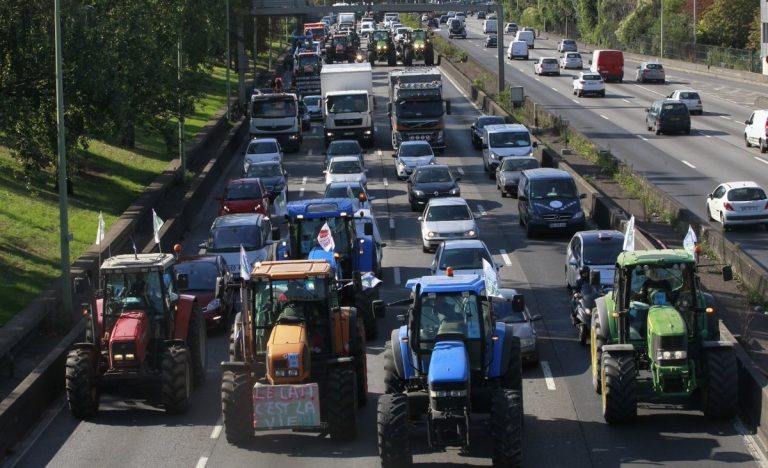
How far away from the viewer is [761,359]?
23219mm

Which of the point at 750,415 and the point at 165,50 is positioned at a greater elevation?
the point at 165,50

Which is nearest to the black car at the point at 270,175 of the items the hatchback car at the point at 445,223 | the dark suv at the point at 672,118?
the hatchback car at the point at 445,223

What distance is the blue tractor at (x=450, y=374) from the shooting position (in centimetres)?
1762

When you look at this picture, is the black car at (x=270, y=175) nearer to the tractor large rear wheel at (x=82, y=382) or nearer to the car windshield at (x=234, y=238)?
the car windshield at (x=234, y=238)

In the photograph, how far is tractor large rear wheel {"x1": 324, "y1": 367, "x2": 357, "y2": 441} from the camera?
763 inches

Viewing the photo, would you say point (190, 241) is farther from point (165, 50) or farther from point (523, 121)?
point (523, 121)

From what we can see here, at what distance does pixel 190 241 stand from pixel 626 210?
13.1m

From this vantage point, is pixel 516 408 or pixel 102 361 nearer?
pixel 516 408

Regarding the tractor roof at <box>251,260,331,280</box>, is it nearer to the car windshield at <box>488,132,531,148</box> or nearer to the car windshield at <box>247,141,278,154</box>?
the car windshield at <box>488,132,531,148</box>

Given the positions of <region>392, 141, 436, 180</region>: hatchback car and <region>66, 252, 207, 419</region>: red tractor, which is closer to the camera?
<region>66, 252, 207, 419</region>: red tractor

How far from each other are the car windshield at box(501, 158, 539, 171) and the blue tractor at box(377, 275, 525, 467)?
25.7 meters

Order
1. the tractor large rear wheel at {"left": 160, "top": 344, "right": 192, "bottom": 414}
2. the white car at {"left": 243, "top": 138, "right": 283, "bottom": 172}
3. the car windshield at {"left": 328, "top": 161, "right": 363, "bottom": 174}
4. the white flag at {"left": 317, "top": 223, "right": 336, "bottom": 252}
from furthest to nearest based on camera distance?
the white car at {"left": 243, "top": 138, "right": 283, "bottom": 172}
the car windshield at {"left": 328, "top": 161, "right": 363, "bottom": 174}
the white flag at {"left": 317, "top": 223, "right": 336, "bottom": 252}
the tractor large rear wheel at {"left": 160, "top": 344, "right": 192, "bottom": 414}

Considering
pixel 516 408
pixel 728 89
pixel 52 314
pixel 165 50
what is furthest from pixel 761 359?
pixel 728 89

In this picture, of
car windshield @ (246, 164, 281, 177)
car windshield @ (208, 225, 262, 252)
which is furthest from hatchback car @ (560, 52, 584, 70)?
car windshield @ (208, 225, 262, 252)
